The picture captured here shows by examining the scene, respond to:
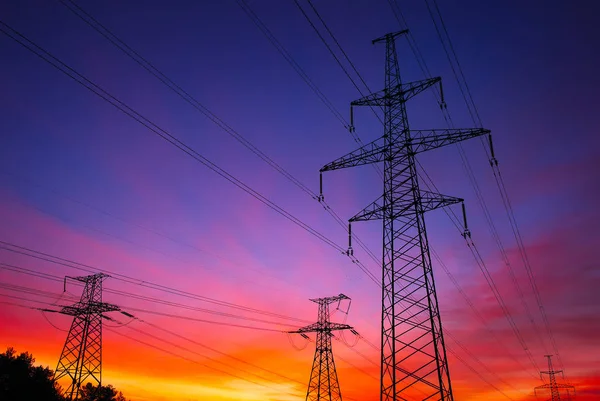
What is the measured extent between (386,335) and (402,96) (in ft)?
46.5

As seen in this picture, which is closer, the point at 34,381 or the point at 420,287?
the point at 420,287

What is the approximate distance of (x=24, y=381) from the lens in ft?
151

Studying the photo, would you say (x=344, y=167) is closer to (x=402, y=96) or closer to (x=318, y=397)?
(x=402, y=96)

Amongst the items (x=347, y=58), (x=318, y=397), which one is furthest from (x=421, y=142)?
(x=318, y=397)

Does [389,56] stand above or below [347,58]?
above

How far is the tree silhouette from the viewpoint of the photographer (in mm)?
44469

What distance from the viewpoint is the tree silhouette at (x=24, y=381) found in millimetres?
44469

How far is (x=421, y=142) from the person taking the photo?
24.2 m

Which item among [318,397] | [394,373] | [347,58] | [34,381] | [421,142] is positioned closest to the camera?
[394,373]

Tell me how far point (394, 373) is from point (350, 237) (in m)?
9.71

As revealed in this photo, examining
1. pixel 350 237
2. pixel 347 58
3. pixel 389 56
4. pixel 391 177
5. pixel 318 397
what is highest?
pixel 389 56

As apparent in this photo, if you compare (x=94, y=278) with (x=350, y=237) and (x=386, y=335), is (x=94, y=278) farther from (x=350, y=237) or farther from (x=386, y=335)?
(x=386, y=335)

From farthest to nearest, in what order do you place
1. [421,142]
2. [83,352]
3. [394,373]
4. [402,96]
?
1. [83,352]
2. [402,96]
3. [421,142]
4. [394,373]

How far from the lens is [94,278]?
40.6 meters
